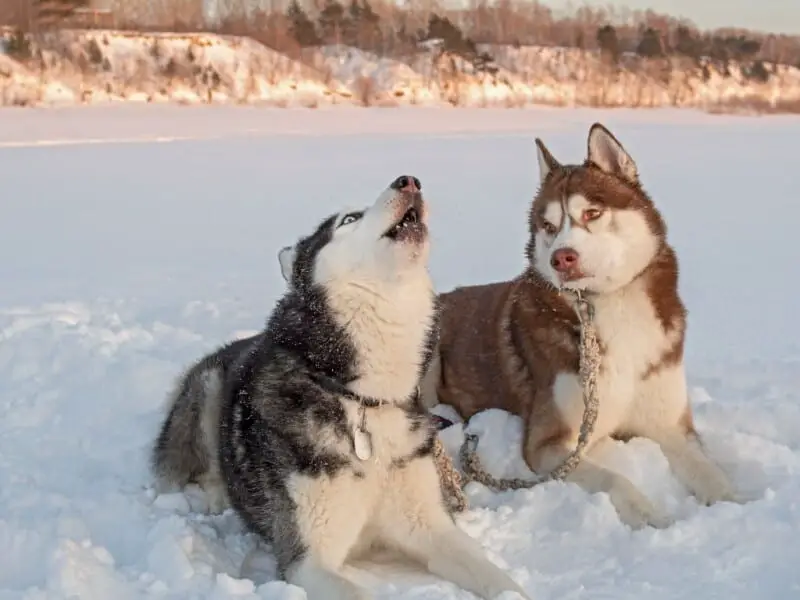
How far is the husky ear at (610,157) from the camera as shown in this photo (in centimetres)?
A: 434

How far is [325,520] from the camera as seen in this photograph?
10.7ft

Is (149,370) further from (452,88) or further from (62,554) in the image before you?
(452,88)

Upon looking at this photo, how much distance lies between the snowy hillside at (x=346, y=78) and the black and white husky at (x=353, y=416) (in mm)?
35162

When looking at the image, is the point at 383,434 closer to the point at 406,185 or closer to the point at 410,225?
the point at 410,225

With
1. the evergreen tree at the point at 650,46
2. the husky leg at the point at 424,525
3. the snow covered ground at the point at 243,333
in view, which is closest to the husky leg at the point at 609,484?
the snow covered ground at the point at 243,333

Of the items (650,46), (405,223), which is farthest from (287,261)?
(650,46)

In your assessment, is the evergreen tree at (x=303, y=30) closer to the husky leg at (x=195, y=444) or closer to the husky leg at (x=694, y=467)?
the husky leg at (x=195, y=444)

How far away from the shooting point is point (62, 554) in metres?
3.06

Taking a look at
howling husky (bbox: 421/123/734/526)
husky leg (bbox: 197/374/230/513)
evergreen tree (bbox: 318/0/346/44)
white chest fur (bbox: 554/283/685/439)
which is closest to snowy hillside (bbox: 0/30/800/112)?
evergreen tree (bbox: 318/0/346/44)

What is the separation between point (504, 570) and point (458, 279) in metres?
6.72

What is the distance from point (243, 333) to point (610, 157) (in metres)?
3.73

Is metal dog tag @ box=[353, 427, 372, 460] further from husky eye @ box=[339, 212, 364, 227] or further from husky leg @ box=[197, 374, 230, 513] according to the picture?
husky leg @ box=[197, 374, 230, 513]

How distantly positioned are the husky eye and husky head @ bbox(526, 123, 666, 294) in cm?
104

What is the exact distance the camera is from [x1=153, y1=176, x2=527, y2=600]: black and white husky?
3273mm
